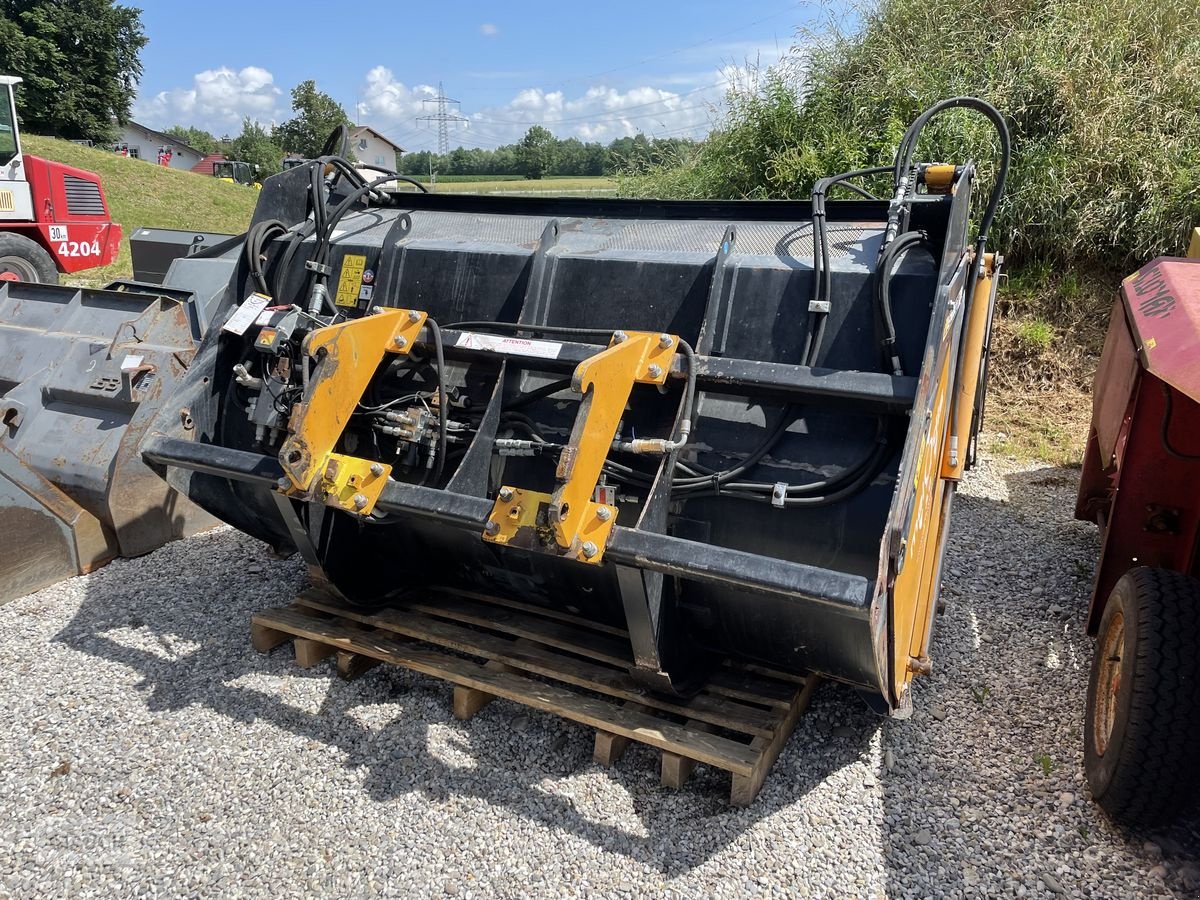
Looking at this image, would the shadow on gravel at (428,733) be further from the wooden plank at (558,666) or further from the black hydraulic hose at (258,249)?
the black hydraulic hose at (258,249)

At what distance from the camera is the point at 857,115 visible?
8.84 m

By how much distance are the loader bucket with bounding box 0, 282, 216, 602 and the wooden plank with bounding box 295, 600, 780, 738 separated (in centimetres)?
139

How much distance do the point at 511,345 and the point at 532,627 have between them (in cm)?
114

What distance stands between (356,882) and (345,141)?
3.08 metres

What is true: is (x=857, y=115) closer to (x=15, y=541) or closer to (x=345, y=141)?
(x=345, y=141)

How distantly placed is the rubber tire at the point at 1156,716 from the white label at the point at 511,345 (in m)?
1.92

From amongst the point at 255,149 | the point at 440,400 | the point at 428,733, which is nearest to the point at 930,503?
the point at 440,400

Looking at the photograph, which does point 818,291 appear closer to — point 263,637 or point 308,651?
point 308,651

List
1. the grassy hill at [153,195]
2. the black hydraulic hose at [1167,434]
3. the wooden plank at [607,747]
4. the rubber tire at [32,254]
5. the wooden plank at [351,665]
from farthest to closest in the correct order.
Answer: the grassy hill at [153,195]
the rubber tire at [32,254]
the wooden plank at [351,665]
the black hydraulic hose at [1167,434]
the wooden plank at [607,747]

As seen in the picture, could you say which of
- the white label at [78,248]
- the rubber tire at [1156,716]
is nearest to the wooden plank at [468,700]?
the rubber tire at [1156,716]

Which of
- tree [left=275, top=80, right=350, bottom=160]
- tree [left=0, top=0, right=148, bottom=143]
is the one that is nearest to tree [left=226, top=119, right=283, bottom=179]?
tree [left=275, top=80, right=350, bottom=160]

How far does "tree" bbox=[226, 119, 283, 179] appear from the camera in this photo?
58369 millimetres

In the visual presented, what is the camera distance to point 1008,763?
2994mm

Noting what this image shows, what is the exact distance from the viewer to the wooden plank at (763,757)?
2725mm
